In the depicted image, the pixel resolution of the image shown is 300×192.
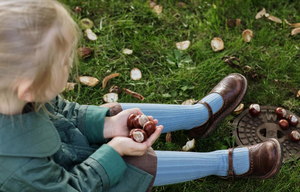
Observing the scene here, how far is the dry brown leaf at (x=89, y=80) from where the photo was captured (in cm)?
Result: 205

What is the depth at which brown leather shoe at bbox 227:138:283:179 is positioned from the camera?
154 centimetres

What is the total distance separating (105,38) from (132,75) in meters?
0.39

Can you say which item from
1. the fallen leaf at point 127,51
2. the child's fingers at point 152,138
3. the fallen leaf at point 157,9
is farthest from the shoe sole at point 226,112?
the fallen leaf at point 157,9

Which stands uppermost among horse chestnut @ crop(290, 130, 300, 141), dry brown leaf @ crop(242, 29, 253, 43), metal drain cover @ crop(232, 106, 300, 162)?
dry brown leaf @ crop(242, 29, 253, 43)

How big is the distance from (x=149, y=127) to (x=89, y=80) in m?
0.85

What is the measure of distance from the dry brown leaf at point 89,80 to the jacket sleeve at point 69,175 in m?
0.90

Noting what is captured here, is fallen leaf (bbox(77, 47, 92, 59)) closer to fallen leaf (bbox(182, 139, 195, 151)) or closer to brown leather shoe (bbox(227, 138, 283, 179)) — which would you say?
fallen leaf (bbox(182, 139, 195, 151))

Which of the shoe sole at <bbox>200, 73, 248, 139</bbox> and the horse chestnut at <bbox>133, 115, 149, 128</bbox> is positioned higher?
the horse chestnut at <bbox>133, 115, 149, 128</bbox>

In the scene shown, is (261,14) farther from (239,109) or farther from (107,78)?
(107,78)

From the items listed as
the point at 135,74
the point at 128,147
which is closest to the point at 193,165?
the point at 128,147

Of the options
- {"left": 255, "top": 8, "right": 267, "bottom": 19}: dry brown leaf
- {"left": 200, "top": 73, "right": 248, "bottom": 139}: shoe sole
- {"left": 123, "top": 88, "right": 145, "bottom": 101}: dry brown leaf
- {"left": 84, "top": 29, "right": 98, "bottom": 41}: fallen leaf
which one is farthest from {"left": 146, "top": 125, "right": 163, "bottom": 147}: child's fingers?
{"left": 255, "top": 8, "right": 267, "bottom": 19}: dry brown leaf

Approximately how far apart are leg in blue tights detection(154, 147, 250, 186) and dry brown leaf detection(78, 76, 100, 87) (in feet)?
2.65

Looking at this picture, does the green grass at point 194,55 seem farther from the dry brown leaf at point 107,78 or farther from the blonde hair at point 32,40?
the blonde hair at point 32,40

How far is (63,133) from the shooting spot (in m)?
1.30
